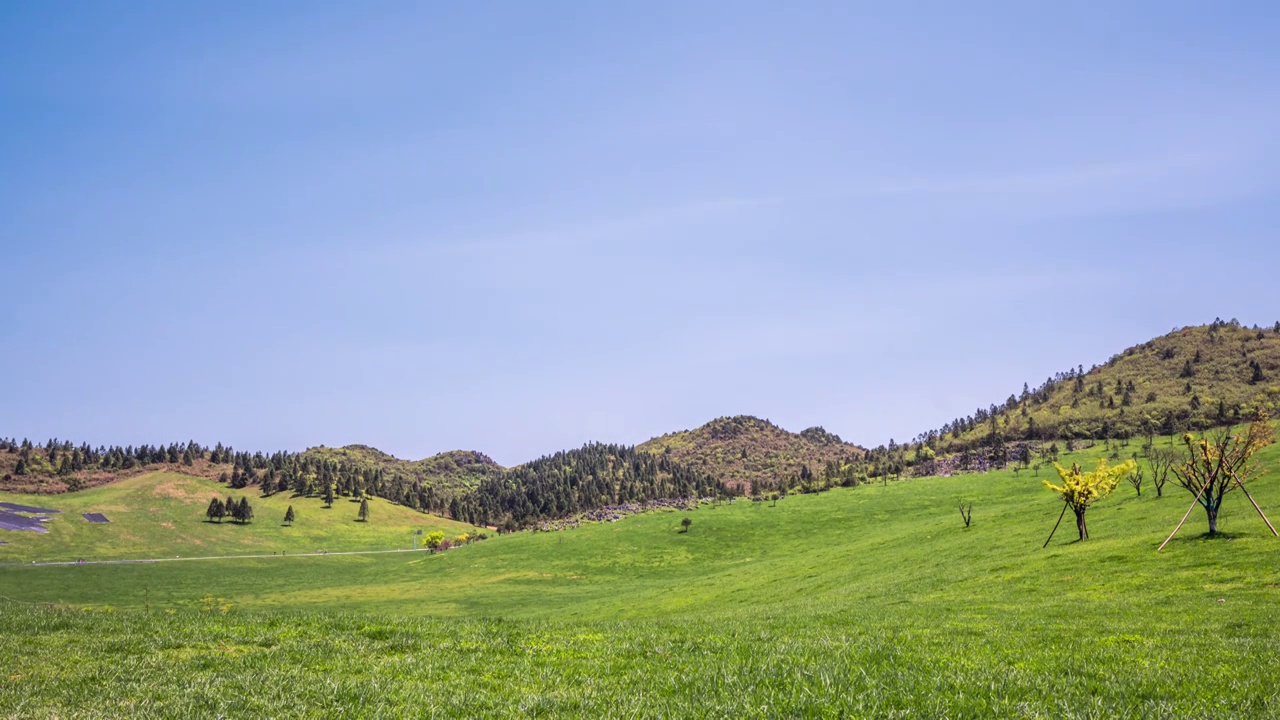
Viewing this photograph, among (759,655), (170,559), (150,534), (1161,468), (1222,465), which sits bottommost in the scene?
(170,559)

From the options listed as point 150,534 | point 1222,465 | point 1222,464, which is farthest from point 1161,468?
point 150,534

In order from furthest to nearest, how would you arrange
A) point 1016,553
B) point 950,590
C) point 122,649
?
point 1016,553
point 950,590
point 122,649

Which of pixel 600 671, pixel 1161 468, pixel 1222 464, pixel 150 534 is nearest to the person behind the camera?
pixel 600 671

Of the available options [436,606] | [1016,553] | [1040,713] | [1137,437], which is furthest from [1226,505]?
[1137,437]

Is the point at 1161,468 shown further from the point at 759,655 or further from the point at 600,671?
the point at 600,671

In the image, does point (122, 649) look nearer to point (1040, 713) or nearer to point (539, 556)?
point (1040, 713)

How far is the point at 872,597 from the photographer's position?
46.8 metres

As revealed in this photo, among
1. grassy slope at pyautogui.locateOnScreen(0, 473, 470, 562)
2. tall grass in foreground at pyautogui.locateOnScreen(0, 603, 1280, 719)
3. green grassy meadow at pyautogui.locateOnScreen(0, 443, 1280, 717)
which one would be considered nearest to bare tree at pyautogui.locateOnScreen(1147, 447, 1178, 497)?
green grassy meadow at pyautogui.locateOnScreen(0, 443, 1280, 717)

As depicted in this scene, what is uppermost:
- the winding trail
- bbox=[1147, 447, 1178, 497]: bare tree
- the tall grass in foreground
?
the tall grass in foreground

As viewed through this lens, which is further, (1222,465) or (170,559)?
(170,559)

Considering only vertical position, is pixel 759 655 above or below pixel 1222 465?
below

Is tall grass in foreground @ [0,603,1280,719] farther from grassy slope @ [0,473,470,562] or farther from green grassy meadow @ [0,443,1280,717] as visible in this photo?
grassy slope @ [0,473,470,562]

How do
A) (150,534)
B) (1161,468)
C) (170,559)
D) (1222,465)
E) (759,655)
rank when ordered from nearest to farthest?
(759,655), (1222,465), (1161,468), (170,559), (150,534)

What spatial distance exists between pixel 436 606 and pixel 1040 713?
325ft
